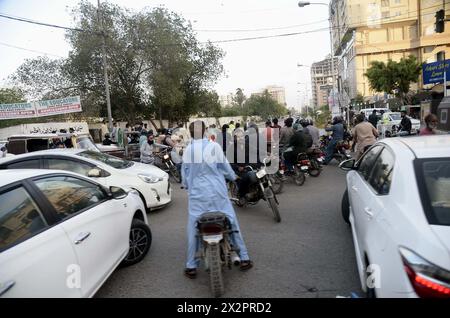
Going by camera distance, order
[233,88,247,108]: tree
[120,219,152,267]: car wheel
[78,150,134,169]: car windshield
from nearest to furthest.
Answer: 1. [120,219,152,267]: car wheel
2. [78,150,134,169]: car windshield
3. [233,88,247,108]: tree

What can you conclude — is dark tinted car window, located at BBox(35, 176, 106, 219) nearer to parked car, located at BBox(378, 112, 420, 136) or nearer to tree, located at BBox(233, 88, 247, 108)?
parked car, located at BBox(378, 112, 420, 136)

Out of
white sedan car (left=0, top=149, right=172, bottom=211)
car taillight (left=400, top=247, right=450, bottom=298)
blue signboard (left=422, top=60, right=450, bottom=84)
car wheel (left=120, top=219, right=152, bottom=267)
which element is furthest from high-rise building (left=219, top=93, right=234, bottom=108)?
car taillight (left=400, top=247, right=450, bottom=298)

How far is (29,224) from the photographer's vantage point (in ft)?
8.86

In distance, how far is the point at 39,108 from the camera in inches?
725

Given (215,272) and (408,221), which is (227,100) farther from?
(408,221)

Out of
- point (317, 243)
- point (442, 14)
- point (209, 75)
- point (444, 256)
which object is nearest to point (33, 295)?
point (444, 256)

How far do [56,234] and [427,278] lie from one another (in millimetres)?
Result: 2637

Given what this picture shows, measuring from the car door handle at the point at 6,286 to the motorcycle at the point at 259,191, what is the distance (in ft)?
13.5

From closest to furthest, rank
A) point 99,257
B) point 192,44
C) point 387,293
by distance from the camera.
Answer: point 387,293
point 99,257
point 192,44

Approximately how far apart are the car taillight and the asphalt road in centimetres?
149

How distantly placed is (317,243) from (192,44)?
25.4m

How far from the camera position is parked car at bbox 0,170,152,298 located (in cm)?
237

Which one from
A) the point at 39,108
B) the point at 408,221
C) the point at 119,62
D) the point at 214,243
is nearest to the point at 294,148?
the point at 214,243
